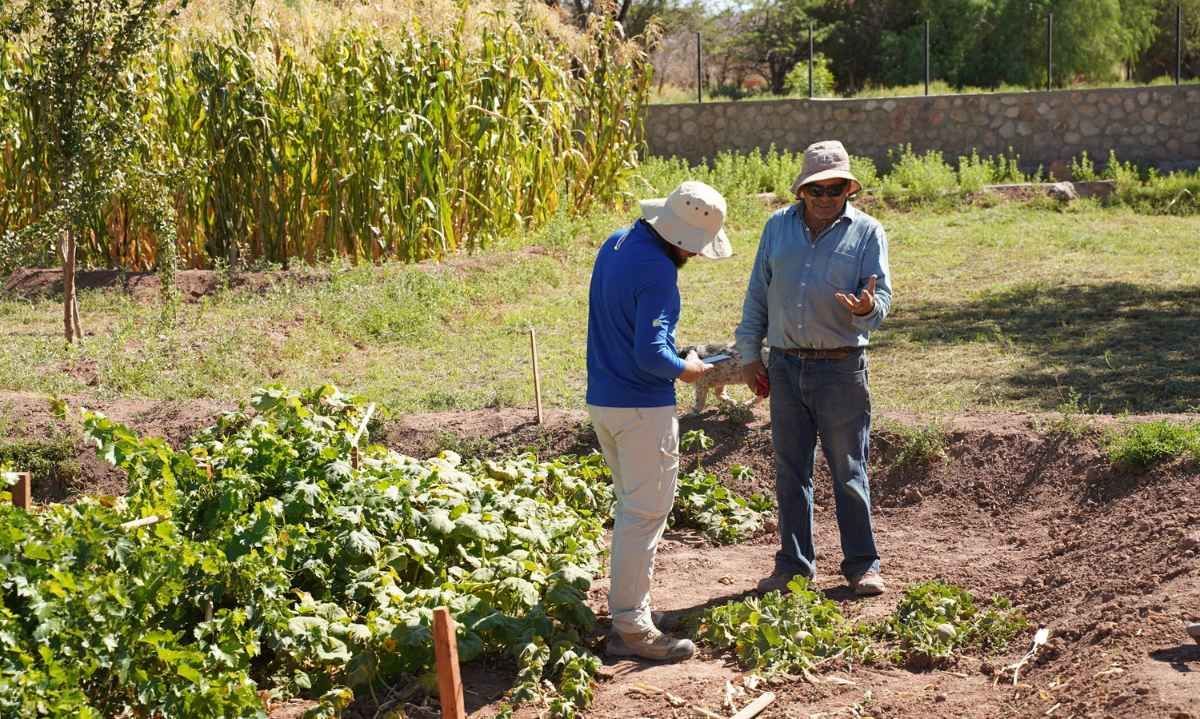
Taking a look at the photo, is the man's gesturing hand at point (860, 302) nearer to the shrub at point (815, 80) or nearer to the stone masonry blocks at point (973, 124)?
the stone masonry blocks at point (973, 124)

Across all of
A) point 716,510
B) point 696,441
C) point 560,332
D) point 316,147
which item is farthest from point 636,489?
point 316,147

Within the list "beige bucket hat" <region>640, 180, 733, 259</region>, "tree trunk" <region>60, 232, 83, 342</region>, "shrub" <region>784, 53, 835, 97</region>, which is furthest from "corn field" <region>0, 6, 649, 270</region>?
"shrub" <region>784, 53, 835, 97</region>

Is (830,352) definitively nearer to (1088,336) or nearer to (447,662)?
(447,662)

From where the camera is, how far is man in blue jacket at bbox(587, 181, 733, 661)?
4.94m

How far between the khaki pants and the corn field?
8.13 metres

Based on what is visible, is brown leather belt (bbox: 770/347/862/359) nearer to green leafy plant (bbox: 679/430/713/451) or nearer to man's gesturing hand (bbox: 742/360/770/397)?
man's gesturing hand (bbox: 742/360/770/397)

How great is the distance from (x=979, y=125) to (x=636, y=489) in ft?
56.7

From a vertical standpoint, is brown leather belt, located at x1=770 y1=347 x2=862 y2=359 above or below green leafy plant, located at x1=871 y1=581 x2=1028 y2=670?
above

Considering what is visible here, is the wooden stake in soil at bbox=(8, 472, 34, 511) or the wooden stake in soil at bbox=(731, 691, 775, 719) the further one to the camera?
the wooden stake in soil at bbox=(8, 472, 34, 511)

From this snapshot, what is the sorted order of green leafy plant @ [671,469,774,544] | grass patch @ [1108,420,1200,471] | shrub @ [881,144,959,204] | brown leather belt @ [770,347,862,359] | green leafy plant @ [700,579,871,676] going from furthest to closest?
1. shrub @ [881,144,959,204]
2. green leafy plant @ [671,469,774,544]
3. grass patch @ [1108,420,1200,471]
4. brown leather belt @ [770,347,862,359]
5. green leafy plant @ [700,579,871,676]

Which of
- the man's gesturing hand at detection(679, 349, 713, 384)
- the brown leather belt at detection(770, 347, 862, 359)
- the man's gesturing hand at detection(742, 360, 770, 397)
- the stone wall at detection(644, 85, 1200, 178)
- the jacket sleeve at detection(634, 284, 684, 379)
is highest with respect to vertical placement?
the stone wall at detection(644, 85, 1200, 178)

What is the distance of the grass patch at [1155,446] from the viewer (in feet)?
21.8

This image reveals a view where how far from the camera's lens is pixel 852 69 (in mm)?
28266

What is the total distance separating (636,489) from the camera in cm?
518
